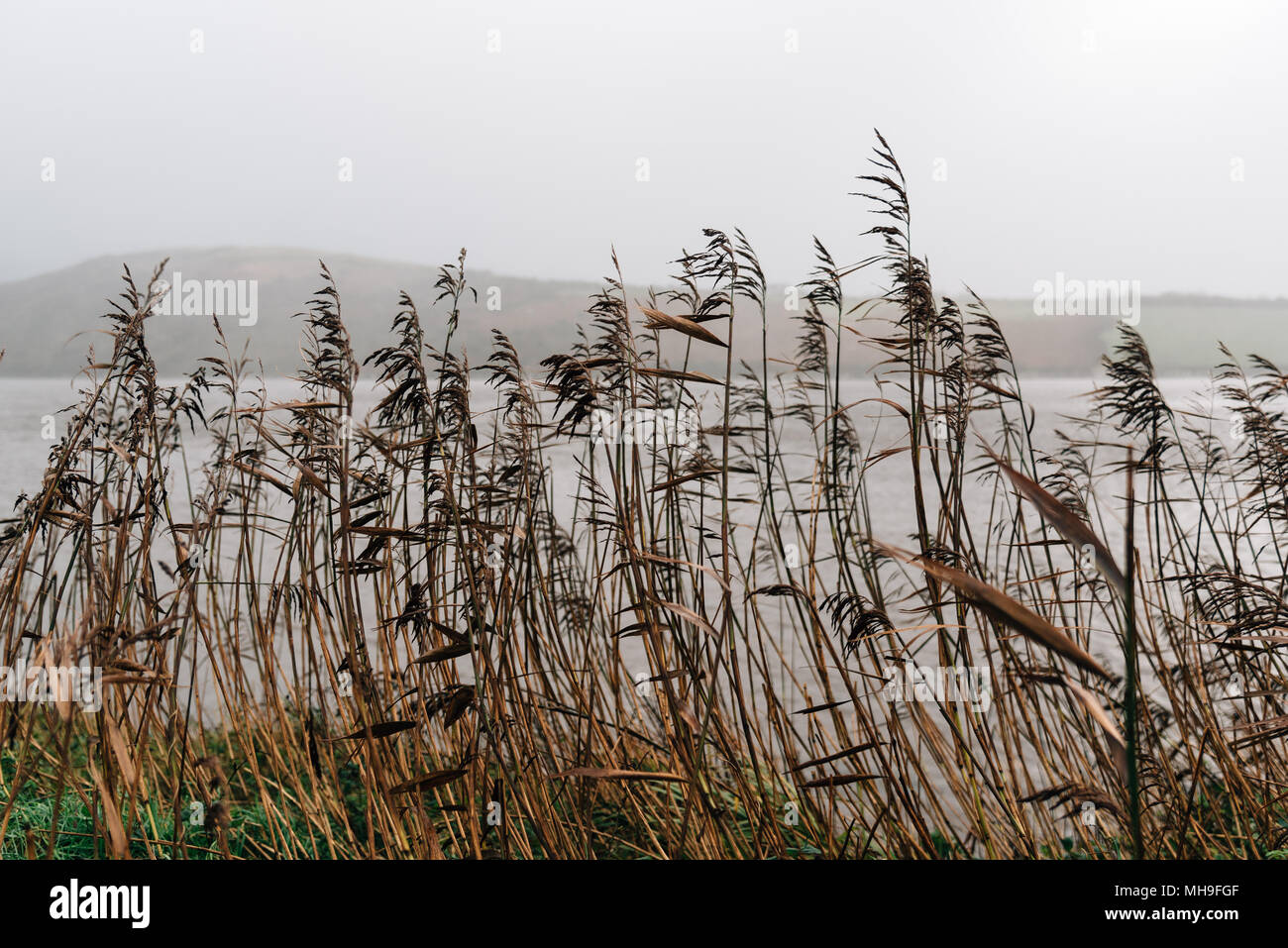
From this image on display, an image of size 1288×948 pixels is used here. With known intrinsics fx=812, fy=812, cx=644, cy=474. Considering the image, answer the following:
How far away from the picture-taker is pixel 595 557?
5.31 ft

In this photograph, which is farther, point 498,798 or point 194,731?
point 194,731

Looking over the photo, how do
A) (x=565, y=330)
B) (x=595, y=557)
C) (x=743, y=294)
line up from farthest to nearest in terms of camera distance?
(x=565, y=330)
(x=595, y=557)
(x=743, y=294)

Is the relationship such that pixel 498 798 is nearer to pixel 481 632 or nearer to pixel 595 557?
pixel 481 632

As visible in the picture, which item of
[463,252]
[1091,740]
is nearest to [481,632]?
[463,252]

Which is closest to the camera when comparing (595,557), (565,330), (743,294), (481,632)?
(481,632)

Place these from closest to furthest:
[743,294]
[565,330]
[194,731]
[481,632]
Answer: [481,632] → [743,294] → [565,330] → [194,731]

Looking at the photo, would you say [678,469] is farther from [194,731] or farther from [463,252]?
[194,731]

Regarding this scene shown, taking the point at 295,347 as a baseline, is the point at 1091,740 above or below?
below

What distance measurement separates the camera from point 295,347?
4.95 ft
